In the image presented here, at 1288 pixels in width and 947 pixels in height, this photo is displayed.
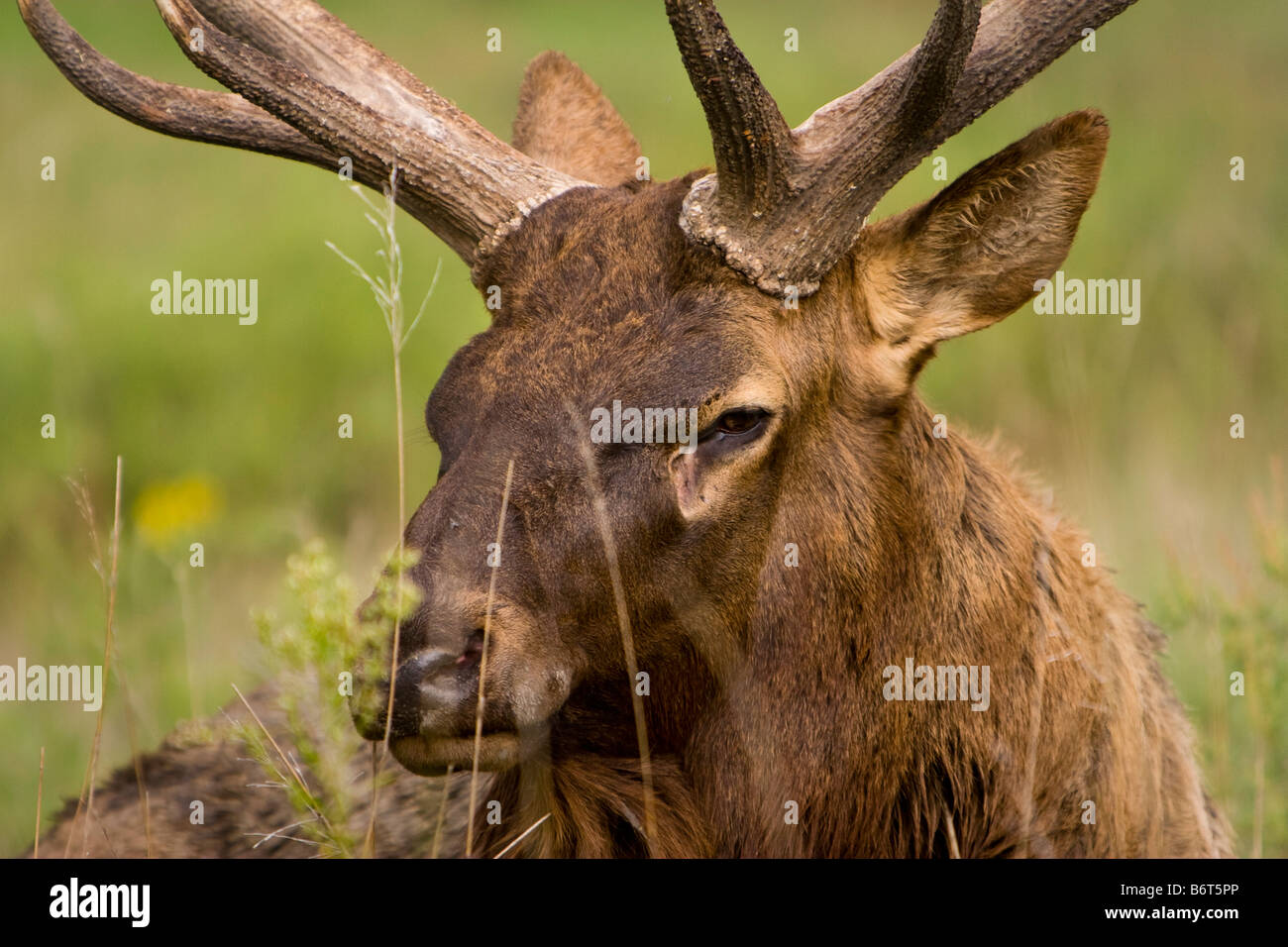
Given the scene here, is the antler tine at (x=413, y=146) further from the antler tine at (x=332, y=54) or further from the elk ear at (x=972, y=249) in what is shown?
the elk ear at (x=972, y=249)

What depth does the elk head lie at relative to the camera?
3.37 meters

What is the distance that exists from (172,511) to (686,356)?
5.06 meters

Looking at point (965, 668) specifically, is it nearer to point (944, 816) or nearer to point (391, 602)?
point (944, 816)

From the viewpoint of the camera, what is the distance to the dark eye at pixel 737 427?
3.53 metres

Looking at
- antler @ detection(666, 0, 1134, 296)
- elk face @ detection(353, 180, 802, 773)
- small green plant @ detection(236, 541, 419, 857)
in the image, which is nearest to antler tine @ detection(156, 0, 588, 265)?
elk face @ detection(353, 180, 802, 773)

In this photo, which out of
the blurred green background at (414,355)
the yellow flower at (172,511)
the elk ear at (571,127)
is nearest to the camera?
the elk ear at (571,127)

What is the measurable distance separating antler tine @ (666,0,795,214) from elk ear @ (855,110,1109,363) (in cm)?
38

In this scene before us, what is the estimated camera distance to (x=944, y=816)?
373 cm

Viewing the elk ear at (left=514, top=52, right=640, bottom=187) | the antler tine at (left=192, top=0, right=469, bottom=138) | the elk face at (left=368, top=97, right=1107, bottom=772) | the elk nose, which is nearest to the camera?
the elk nose

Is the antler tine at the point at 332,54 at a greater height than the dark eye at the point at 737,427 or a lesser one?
greater

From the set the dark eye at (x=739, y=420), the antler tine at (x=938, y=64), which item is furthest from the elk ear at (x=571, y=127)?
the dark eye at (x=739, y=420)

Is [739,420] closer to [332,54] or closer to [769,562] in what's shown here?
[769,562]

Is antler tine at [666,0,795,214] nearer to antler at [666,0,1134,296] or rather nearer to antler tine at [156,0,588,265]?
antler at [666,0,1134,296]
